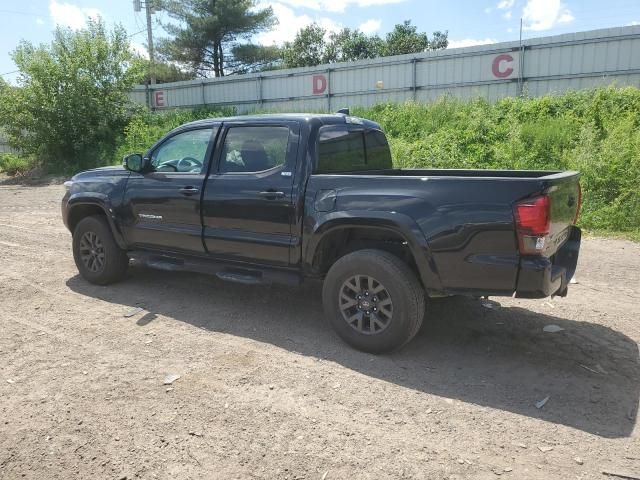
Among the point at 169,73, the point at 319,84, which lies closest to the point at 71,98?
the point at 319,84

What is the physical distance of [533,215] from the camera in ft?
11.3

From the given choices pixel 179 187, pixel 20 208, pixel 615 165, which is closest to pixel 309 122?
pixel 179 187

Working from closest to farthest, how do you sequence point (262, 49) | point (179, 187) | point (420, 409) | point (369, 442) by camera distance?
point (369, 442)
point (420, 409)
point (179, 187)
point (262, 49)

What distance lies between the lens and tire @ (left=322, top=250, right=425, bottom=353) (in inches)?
155

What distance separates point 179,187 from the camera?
5.16 metres

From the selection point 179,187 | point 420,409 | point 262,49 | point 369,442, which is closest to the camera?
point 369,442

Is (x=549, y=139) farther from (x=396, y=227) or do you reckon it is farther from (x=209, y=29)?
(x=209, y=29)

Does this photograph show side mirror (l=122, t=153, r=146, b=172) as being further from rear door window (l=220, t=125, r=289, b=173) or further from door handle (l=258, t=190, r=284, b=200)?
door handle (l=258, t=190, r=284, b=200)

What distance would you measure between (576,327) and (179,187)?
388 cm

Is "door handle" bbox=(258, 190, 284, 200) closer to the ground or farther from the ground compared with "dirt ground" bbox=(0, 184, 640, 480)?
farther from the ground

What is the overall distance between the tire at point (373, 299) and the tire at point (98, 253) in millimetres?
2783

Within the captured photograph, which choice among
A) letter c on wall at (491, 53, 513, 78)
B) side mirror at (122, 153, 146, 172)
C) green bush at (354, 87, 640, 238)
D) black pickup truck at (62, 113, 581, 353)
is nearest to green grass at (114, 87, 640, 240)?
green bush at (354, 87, 640, 238)

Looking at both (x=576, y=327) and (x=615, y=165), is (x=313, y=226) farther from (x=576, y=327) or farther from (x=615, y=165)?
(x=615, y=165)

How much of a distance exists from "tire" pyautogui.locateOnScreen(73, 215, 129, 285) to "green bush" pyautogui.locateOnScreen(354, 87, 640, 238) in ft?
23.9
